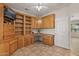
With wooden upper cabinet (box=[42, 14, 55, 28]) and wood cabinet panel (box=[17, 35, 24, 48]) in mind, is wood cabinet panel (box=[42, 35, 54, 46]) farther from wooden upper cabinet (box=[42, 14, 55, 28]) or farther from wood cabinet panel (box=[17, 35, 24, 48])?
wood cabinet panel (box=[17, 35, 24, 48])

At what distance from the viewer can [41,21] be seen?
5.72 meters

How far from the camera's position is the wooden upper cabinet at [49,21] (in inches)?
195

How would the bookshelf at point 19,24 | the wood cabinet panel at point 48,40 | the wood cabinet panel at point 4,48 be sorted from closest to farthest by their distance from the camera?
the wood cabinet panel at point 4,48 < the bookshelf at point 19,24 < the wood cabinet panel at point 48,40

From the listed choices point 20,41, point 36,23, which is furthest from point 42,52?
point 36,23

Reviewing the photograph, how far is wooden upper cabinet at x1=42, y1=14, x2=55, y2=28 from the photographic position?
4965 millimetres

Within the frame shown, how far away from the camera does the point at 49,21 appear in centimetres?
521

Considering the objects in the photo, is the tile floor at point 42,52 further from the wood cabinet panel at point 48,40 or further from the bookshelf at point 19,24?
the bookshelf at point 19,24

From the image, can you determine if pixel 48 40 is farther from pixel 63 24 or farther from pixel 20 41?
pixel 20 41

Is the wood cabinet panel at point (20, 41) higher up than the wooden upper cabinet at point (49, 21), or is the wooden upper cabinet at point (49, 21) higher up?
the wooden upper cabinet at point (49, 21)

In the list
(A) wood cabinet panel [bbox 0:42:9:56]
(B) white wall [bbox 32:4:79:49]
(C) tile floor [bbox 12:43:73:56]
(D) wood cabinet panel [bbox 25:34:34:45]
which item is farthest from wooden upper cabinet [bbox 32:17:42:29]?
(A) wood cabinet panel [bbox 0:42:9:56]

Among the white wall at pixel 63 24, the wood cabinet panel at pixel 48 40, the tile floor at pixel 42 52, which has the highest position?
the white wall at pixel 63 24

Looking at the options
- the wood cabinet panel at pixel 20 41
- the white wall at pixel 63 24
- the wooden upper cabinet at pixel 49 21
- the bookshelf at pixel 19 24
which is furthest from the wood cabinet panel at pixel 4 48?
the wooden upper cabinet at pixel 49 21

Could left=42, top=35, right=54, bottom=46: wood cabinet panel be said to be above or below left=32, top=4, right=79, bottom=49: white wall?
below

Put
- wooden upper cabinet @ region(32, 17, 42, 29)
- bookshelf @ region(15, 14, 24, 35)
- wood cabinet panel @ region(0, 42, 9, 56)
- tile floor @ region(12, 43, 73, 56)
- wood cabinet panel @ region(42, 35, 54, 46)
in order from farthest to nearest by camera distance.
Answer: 1. wooden upper cabinet @ region(32, 17, 42, 29)
2. wood cabinet panel @ region(42, 35, 54, 46)
3. bookshelf @ region(15, 14, 24, 35)
4. tile floor @ region(12, 43, 73, 56)
5. wood cabinet panel @ region(0, 42, 9, 56)
